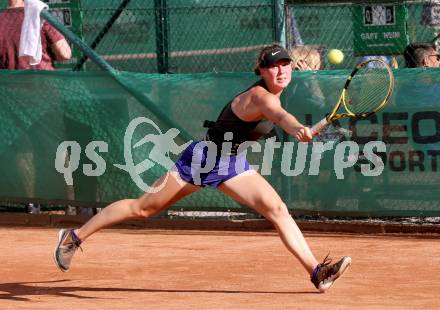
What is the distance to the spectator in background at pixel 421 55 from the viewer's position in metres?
10.6

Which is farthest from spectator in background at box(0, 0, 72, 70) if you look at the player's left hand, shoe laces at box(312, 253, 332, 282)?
the player's left hand

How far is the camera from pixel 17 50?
11617mm

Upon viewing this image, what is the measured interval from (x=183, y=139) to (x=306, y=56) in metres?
1.44

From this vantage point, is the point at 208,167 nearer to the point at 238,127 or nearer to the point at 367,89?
the point at 238,127

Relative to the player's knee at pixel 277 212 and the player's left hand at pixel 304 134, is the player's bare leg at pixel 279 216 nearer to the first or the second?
the player's knee at pixel 277 212

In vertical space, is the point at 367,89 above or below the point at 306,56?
below

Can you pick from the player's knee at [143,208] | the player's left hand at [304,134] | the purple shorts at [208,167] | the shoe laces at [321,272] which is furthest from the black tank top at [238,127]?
the shoe laces at [321,272]

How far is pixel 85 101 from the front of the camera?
11.3m

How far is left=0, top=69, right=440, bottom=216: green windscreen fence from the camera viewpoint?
10.3 meters

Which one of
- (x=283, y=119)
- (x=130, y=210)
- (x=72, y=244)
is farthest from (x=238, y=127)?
(x=72, y=244)

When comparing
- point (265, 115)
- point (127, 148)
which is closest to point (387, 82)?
point (127, 148)

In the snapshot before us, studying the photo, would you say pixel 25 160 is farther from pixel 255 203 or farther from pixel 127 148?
pixel 255 203

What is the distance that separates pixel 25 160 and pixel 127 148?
113cm

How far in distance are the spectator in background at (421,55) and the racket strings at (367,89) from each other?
45cm
